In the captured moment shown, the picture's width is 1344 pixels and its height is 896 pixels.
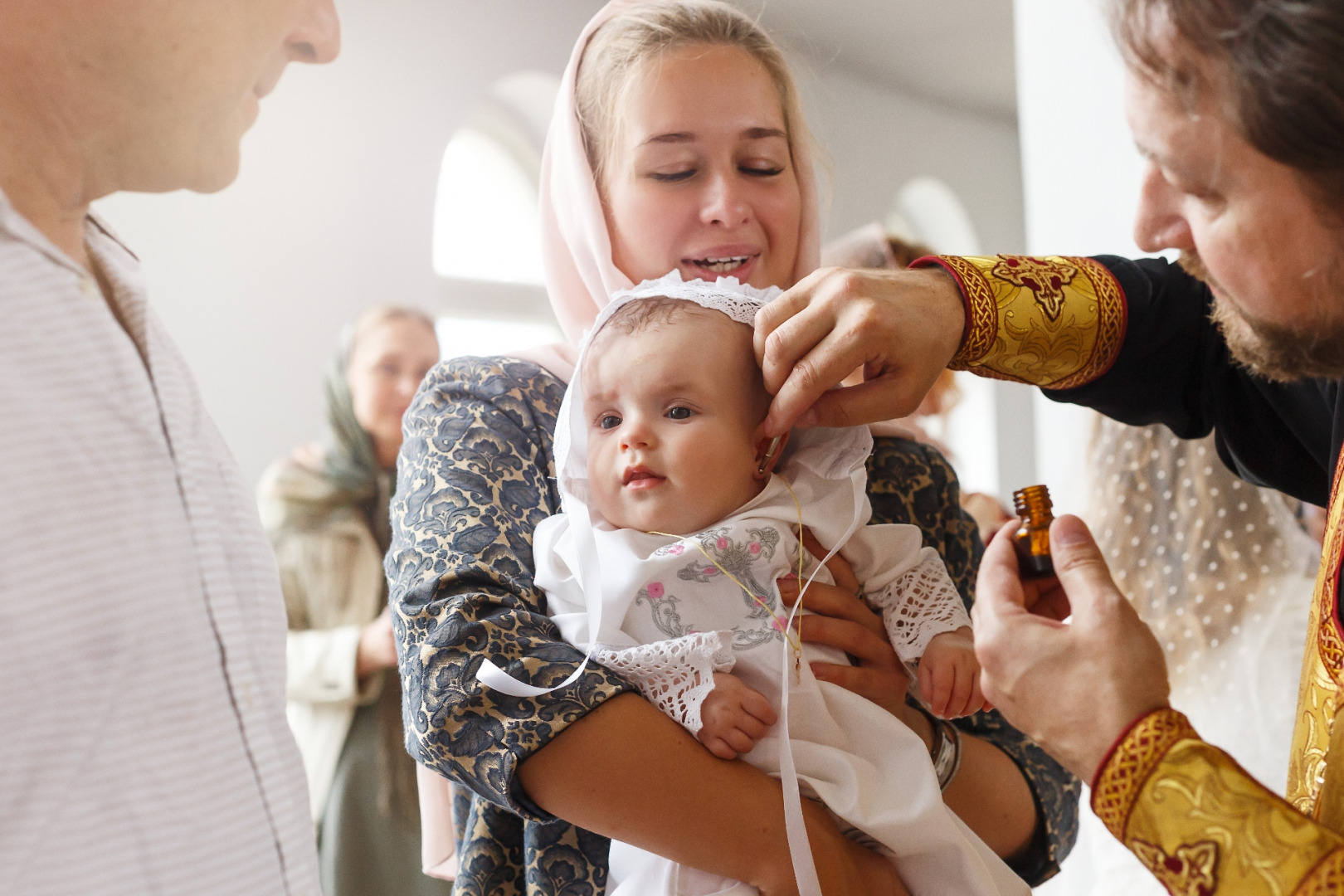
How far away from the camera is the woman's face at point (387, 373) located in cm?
350

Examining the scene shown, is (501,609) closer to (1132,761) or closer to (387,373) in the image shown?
(1132,761)

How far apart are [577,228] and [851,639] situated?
33.1 inches

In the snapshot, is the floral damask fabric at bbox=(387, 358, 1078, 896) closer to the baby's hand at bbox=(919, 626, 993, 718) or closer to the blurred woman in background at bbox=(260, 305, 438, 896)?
the baby's hand at bbox=(919, 626, 993, 718)

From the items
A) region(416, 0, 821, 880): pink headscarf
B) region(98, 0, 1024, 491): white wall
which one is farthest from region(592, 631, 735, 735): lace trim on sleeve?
region(98, 0, 1024, 491): white wall

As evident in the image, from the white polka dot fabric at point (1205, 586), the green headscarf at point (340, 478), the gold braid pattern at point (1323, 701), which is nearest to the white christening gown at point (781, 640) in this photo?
the gold braid pattern at point (1323, 701)

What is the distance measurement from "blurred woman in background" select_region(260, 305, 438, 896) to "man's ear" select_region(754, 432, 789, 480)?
69.3 inches

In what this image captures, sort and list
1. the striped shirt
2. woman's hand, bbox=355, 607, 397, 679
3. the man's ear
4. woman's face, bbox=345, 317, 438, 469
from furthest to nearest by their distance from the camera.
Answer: woman's face, bbox=345, 317, 438, 469 < woman's hand, bbox=355, 607, 397, 679 < the man's ear < the striped shirt

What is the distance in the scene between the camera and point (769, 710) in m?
1.34

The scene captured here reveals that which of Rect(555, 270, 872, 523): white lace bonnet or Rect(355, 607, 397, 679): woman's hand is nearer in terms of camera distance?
Rect(555, 270, 872, 523): white lace bonnet

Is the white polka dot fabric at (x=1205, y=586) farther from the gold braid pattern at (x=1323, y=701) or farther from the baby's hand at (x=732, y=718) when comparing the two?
the baby's hand at (x=732, y=718)

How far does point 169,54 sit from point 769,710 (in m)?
0.97

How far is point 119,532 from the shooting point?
0.87 metres

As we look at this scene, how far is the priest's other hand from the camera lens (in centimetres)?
120

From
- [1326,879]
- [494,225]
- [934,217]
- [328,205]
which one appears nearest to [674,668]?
[1326,879]
